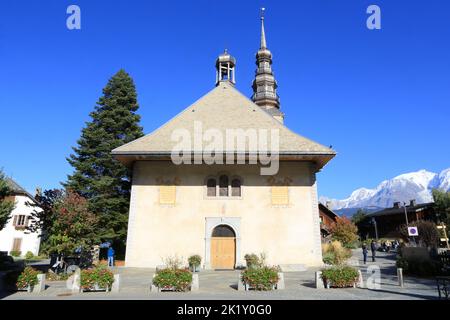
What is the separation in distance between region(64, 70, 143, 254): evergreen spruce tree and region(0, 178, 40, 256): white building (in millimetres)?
16263

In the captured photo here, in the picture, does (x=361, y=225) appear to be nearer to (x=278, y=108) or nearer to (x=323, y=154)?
(x=278, y=108)

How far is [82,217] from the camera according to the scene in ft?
53.3

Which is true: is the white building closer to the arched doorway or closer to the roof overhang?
the roof overhang

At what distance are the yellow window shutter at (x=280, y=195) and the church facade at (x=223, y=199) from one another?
62 mm

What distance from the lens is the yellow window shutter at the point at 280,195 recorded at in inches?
773

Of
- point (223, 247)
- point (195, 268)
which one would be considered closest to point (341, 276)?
point (195, 268)

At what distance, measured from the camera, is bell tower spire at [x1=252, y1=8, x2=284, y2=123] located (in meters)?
39.1

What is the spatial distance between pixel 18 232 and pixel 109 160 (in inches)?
819

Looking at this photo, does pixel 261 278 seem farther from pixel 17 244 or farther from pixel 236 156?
pixel 17 244

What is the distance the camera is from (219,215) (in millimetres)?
19484

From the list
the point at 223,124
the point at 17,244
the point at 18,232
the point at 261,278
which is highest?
the point at 223,124

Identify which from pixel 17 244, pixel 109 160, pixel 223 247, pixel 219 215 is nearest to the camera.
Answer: pixel 223 247

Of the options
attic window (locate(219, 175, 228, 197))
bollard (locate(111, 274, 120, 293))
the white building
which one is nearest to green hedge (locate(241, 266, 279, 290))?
bollard (locate(111, 274, 120, 293))

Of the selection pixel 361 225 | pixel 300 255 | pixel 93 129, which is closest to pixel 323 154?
pixel 300 255
